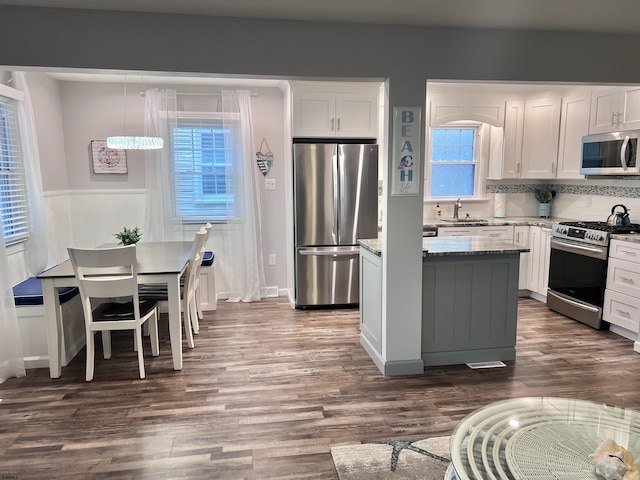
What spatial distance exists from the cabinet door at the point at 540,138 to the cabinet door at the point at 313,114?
2402mm

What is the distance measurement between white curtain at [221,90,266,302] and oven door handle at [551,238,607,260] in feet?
10.5

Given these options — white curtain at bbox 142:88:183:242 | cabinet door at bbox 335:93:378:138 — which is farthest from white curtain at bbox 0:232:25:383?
cabinet door at bbox 335:93:378:138

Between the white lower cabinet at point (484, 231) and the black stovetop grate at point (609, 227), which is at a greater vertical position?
the black stovetop grate at point (609, 227)

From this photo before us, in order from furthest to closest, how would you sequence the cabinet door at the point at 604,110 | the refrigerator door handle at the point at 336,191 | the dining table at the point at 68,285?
1. the refrigerator door handle at the point at 336,191
2. the cabinet door at the point at 604,110
3. the dining table at the point at 68,285

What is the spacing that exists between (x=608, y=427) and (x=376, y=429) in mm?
1256

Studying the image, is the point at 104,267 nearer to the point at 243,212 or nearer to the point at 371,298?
the point at 371,298

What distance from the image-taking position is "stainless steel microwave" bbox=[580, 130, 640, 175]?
421cm

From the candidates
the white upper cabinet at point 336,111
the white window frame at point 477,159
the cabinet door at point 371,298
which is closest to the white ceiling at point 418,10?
the cabinet door at point 371,298

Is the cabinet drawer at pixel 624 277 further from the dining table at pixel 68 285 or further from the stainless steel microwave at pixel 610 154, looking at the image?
the dining table at pixel 68 285

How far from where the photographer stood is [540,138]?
5465 mm

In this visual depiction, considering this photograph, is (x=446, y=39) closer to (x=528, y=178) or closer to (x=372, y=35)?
(x=372, y=35)

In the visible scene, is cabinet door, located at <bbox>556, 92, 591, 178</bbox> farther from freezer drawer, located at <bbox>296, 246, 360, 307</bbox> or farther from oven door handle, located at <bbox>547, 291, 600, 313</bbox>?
freezer drawer, located at <bbox>296, 246, 360, 307</bbox>

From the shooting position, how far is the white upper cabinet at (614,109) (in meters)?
4.25

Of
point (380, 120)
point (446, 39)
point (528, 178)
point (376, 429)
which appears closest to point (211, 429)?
point (376, 429)
